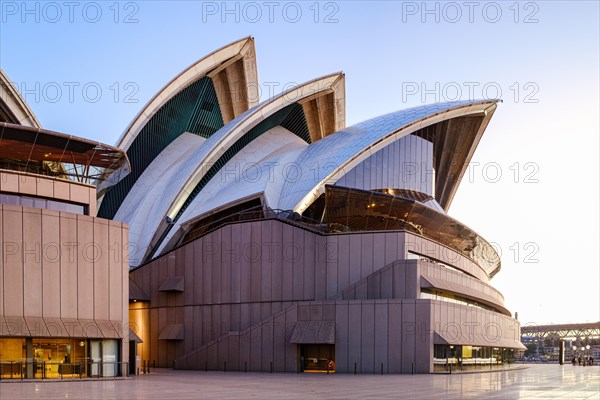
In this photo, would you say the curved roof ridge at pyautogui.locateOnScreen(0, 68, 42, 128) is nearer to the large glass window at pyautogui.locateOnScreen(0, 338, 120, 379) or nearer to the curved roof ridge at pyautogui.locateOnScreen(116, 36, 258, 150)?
the curved roof ridge at pyautogui.locateOnScreen(116, 36, 258, 150)

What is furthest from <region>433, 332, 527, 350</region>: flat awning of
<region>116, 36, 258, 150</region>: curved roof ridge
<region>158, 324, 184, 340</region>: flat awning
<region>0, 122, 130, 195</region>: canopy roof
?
<region>116, 36, 258, 150</region>: curved roof ridge

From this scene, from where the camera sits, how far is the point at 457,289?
43562mm

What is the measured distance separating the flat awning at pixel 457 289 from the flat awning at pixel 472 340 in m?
2.57

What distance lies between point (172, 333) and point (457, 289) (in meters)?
16.7

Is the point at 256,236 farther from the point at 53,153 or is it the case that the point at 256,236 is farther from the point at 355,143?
the point at 53,153

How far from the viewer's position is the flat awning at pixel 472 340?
3816 centimetres

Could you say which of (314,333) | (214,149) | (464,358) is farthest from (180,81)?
(464,358)

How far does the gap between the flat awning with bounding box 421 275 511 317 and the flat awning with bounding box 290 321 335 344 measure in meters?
5.37

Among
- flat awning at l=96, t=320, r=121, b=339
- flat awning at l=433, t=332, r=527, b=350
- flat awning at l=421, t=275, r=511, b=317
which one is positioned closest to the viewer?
flat awning at l=96, t=320, r=121, b=339

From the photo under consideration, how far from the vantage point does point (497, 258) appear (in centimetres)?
6334

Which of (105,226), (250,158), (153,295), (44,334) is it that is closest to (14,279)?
(44,334)

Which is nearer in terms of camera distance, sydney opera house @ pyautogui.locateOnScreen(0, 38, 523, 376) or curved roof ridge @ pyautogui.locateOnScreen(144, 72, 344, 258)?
sydney opera house @ pyautogui.locateOnScreen(0, 38, 523, 376)

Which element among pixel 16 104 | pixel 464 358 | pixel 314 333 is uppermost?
pixel 16 104

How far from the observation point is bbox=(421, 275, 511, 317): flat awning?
39938mm
